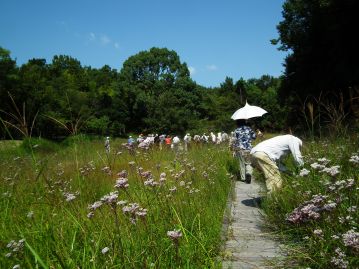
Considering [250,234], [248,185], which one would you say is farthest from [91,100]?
[250,234]

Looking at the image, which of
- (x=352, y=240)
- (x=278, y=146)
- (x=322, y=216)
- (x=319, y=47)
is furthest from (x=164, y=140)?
(x=319, y=47)

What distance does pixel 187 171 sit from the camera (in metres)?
5.96

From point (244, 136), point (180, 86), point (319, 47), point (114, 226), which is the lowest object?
point (114, 226)

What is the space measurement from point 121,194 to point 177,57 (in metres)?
55.8

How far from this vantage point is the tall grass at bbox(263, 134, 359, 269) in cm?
267

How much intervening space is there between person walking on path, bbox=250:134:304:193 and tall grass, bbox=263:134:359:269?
0.38m

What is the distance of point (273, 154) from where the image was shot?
5.66 metres

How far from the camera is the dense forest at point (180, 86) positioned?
69.6 feet

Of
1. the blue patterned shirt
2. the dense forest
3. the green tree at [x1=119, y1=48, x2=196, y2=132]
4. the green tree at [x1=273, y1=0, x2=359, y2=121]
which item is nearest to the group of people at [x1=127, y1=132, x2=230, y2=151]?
the blue patterned shirt

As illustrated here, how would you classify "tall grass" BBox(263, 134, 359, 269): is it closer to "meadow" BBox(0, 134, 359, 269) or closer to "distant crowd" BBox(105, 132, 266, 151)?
"meadow" BBox(0, 134, 359, 269)

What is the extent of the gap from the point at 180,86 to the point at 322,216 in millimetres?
54585

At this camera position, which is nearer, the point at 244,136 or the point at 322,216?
the point at 322,216

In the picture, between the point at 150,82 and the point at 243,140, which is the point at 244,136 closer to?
the point at 243,140

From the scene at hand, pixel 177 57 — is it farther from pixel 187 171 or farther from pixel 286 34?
pixel 187 171
